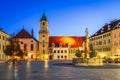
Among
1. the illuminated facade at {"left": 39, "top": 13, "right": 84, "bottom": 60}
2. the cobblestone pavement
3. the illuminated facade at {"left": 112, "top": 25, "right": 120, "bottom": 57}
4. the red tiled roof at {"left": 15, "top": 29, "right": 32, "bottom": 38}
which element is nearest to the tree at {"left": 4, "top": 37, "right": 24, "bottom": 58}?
the illuminated facade at {"left": 112, "top": 25, "right": 120, "bottom": 57}

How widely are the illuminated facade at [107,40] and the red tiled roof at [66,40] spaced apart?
22913mm

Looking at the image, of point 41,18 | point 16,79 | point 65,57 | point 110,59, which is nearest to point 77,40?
point 65,57

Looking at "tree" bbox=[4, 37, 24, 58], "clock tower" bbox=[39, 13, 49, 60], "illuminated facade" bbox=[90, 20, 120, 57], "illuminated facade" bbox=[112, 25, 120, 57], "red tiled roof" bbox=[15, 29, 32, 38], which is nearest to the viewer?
"tree" bbox=[4, 37, 24, 58]

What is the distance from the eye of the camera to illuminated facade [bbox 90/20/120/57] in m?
100

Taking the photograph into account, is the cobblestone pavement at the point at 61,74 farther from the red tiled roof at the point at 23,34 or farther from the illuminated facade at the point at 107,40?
the red tiled roof at the point at 23,34

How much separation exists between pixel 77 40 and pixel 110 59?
76614mm

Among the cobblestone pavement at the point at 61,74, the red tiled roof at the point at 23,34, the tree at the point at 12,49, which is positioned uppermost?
the red tiled roof at the point at 23,34

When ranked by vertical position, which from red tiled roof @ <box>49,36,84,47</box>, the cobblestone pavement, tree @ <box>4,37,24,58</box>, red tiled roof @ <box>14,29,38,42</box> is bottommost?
the cobblestone pavement

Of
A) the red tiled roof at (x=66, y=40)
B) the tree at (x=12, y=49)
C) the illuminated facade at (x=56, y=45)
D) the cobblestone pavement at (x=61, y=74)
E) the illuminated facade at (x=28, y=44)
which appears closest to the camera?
the cobblestone pavement at (x=61, y=74)

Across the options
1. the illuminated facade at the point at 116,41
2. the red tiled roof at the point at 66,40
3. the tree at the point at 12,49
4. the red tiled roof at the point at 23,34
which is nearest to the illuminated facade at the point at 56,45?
the red tiled roof at the point at 66,40

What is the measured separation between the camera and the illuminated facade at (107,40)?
100 metres

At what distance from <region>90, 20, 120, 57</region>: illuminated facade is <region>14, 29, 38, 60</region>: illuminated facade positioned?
29192 millimetres

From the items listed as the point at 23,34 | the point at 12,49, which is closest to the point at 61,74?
the point at 12,49

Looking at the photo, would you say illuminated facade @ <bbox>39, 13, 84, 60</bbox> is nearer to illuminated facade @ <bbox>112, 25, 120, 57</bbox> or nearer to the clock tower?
the clock tower
